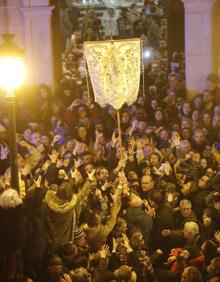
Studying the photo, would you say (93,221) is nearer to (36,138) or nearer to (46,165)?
(46,165)

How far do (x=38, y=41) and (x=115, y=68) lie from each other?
473 cm

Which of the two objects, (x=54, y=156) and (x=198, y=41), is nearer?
(x=54, y=156)

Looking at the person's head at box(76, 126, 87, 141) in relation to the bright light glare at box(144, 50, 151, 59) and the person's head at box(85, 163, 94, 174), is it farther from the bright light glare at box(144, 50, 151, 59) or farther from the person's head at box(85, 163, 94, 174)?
the bright light glare at box(144, 50, 151, 59)

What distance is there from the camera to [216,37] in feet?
51.9

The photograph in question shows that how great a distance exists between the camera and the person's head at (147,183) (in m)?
10.8

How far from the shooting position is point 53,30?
16.8m

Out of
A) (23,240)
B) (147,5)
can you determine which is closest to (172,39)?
(147,5)

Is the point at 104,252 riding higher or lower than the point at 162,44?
lower

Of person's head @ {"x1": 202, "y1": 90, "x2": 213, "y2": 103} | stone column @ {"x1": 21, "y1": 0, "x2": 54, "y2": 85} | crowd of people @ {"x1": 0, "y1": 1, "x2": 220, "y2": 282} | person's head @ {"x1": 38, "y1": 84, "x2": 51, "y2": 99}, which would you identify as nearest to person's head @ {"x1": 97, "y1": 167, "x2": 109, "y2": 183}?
crowd of people @ {"x1": 0, "y1": 1, "x2": 220, "y2": 282}

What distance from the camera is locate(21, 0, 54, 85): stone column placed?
16391 millimetres

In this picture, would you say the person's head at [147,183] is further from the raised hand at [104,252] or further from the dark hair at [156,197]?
the raised hand at [104,252]

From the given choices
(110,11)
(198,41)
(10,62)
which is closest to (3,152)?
(10,62)

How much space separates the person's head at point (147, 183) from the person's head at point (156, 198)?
13.4 inches

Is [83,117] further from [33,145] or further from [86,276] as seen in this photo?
[86,276]
